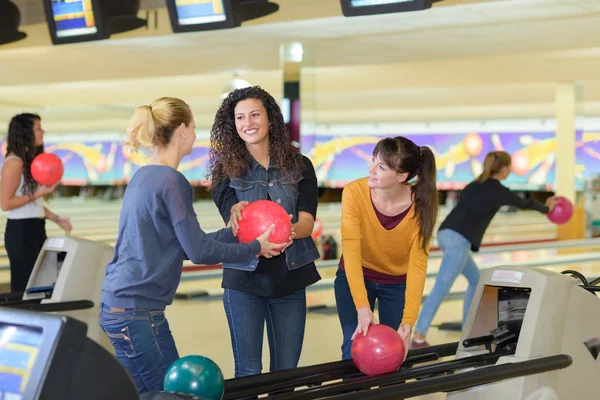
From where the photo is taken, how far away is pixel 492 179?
463cm

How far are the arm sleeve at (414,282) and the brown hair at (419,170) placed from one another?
0.03 m

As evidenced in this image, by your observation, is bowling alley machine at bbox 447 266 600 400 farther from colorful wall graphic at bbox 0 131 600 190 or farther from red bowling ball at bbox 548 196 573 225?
colorful wall graphic at bbox 0 131 600 190

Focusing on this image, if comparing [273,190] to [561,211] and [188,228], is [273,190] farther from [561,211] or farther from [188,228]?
[561,211]

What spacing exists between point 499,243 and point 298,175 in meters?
9.94

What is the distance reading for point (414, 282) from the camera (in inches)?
103

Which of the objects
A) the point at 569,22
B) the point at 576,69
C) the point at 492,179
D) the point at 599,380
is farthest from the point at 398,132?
the point at 599,380

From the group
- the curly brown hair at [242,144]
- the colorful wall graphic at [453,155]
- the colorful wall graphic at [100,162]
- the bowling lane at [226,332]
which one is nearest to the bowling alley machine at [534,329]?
the curly brown hair at [242,144]

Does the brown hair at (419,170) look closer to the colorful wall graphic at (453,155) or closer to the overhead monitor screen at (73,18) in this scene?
the overhead monitor screen at (73,18)

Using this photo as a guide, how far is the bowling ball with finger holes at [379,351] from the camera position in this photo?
247 cm

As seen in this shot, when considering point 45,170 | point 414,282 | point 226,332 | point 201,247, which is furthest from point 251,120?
point 226,332

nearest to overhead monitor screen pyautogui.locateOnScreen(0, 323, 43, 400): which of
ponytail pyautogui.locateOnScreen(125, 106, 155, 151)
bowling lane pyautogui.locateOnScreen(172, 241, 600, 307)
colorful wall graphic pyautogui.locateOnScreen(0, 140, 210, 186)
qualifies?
ponytail pyautogui.locateOnScreen(125, 106, 155, 151)

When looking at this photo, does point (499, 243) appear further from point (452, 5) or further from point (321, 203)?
point (321, 203)

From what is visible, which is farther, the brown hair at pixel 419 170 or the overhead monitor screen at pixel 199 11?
the overhead monitor screen at pixel 199 11

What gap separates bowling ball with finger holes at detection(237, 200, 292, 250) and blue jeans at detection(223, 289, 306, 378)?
197 mm
